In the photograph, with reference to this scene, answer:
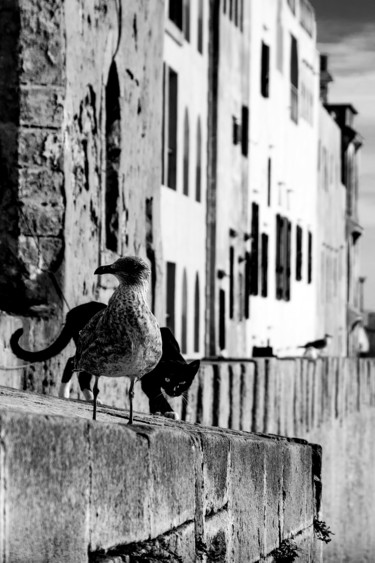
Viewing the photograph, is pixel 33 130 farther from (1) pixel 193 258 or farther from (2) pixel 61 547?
(1) pixel 193 258

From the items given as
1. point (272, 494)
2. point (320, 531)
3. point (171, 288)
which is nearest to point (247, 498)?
point (272, 494)

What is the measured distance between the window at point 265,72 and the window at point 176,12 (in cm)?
1078

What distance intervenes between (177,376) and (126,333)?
2.96 m

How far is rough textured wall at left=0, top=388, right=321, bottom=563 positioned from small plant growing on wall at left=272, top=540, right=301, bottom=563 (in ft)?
0.08

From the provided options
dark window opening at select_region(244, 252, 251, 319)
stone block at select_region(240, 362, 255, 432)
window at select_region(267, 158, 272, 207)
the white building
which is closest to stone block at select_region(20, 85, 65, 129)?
stone block at select_region(240, 362, 255, 432)

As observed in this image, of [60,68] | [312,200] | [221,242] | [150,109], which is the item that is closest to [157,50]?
[150,109]

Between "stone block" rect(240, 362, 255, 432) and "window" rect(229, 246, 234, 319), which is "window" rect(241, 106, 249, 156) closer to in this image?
"window" rect(229, 246, 234, 319)

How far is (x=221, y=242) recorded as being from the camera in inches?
1178

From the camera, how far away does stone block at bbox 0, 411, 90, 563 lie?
15.7 feet

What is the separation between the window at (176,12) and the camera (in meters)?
24.8

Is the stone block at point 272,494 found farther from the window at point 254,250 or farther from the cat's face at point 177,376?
the window at point 254,250

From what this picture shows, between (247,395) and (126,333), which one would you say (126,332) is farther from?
(247,395)

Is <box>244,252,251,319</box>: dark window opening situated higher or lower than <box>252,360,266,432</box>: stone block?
higher

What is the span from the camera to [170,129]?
968 inches
